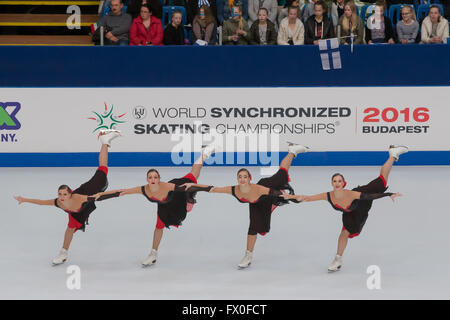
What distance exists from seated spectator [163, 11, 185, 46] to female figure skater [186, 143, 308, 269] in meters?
6.35

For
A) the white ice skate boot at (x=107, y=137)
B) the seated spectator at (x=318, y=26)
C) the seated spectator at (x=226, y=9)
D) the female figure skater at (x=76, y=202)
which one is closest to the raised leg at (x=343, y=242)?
the female figure skater at (x=76, y=202)

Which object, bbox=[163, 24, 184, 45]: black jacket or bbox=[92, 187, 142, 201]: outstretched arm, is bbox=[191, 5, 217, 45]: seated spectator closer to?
bbox=[163, 24, 184, 45]: black jacket

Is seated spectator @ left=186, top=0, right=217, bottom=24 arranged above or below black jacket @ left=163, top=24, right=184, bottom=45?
above

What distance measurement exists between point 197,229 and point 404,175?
5.06 meters

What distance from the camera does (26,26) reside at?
1634cm

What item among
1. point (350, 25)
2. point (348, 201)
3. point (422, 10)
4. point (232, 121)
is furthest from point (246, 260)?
point (422, 10)

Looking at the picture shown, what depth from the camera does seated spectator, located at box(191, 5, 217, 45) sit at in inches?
580

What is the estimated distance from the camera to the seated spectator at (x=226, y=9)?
15.5m

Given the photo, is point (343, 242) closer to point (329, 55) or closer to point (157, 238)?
point (157, 238)

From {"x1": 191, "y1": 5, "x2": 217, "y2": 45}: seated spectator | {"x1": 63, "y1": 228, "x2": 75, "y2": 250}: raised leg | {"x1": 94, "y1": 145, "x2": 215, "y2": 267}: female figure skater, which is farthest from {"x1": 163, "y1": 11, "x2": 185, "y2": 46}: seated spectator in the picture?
{"x1": 63, "y1": 228, "x2": 75, "y2": 250}: raised leg

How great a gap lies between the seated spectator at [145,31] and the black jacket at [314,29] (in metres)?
2.87

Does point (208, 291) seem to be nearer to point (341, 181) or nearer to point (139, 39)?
point (341, 181)

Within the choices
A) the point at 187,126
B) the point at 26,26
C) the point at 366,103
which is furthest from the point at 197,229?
the point at 26,26

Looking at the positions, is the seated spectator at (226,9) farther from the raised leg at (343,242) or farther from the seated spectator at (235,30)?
the raised leg at (343,242)
